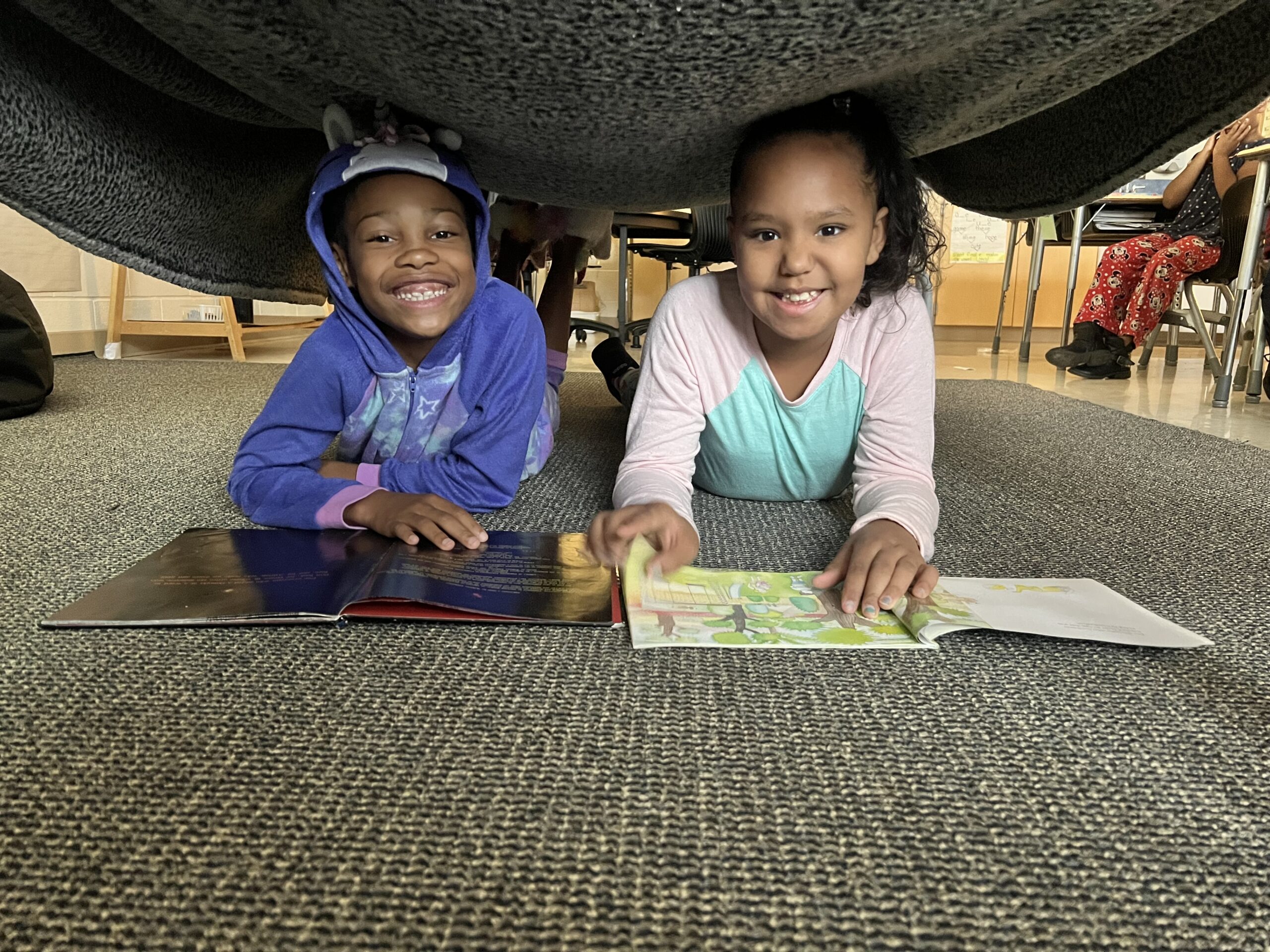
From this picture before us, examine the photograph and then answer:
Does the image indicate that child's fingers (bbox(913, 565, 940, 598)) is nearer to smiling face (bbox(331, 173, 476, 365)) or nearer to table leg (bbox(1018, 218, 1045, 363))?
smiling face (bbox(331, 173, 476, 365))

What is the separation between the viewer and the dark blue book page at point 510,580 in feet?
2.09

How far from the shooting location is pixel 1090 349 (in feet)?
9.12

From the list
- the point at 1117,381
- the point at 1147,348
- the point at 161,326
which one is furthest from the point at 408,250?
the point at 1147,348

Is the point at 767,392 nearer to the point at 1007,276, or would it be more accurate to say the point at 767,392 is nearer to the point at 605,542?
the point at 605,542

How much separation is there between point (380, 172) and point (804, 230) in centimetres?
44

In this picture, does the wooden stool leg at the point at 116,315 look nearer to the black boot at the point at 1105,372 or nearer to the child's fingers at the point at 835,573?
the child's fingers at the point at 835,573

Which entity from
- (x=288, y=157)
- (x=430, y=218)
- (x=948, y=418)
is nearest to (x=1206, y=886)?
(x=430, y=218)

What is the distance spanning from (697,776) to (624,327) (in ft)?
8.37

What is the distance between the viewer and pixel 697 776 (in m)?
0.45

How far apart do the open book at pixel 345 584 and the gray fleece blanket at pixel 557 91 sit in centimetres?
33

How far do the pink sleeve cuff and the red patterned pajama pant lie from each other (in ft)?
9.16

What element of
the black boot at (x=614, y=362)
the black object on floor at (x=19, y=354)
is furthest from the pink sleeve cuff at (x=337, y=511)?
the black object on floor at (x=19, y=354)

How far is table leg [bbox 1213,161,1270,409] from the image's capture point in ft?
6.47

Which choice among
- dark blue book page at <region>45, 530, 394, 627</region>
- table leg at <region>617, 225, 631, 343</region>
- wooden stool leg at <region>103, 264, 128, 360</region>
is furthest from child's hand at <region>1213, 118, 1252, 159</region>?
wooden stool leg at <region>103, 264, 128, 360</region>
